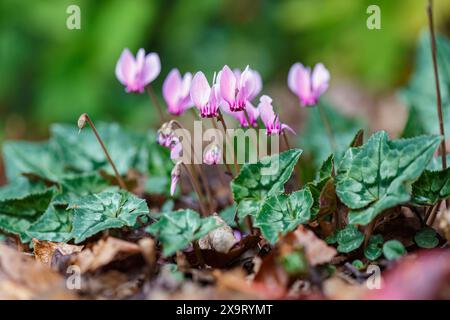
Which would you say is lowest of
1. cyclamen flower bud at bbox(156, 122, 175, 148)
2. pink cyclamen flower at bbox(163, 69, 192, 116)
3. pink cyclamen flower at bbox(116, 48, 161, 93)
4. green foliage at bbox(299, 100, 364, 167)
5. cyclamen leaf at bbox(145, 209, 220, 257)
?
cyclamen leaf at bbox(145, 209, 220, 257)

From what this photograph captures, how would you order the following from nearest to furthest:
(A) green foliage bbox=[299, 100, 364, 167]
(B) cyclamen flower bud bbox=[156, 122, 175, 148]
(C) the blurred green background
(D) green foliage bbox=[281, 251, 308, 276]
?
1. (D) green foliage bbox=[281, 251, 308, 276]
2. (B) cyclamen flower bud bbox=[156, 122, 175, 148]
3. (A) green foliage bbox=[299, 100, 364, 167]
4. (C) the blurred green background

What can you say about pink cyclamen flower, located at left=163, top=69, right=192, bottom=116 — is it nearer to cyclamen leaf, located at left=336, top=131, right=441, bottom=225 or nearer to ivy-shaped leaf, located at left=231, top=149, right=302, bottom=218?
ivy-shaped leaf, located at left=231, top=149, right=302, bottom=218

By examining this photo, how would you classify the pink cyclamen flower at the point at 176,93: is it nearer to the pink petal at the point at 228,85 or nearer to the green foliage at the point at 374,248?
the pink petal at the point at 228,85

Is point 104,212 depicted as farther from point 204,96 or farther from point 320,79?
point 320,79

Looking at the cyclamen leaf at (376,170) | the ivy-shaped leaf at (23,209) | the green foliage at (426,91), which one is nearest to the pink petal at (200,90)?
the cyclamen leaf at (376,170)

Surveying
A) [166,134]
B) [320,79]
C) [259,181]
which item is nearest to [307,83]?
[320,79]

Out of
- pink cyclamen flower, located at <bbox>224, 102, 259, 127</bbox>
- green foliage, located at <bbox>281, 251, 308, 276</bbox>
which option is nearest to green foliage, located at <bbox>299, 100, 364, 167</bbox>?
pink cyclamen flower, located at <bbox>224, 102, 259, 127</bbox>

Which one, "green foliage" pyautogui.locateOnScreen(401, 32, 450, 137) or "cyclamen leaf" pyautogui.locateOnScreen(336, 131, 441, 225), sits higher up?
"green foliage" pyautogui.locateOnScreen(401, 32, 450, 137)
